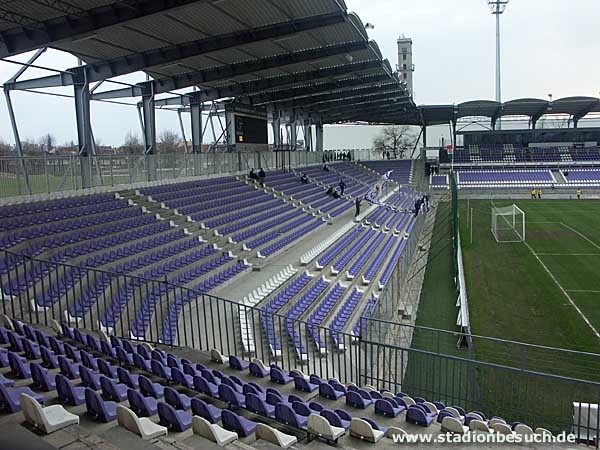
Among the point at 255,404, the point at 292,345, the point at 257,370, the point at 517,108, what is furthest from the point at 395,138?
the point at 255,404

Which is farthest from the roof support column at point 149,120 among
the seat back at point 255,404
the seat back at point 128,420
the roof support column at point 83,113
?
the seat back at point 128,420

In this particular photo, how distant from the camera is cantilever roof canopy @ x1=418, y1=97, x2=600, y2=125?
185 ft

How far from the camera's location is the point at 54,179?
56.0ft

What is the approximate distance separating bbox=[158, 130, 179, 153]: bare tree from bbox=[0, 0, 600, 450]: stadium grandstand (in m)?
3.64

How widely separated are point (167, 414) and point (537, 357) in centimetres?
1059

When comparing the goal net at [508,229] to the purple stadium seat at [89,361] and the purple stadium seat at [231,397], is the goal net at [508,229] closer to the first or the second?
the purple stadium seat at [231,397]

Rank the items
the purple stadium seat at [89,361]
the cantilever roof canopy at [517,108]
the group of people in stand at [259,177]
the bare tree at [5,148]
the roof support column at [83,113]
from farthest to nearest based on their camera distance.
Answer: the cantilever roof canopy at [517,108], the group of people in stand at [259,177], the roof support column at [83,113], the bare tree at [5,148], the purple stadium seat at [89,361]

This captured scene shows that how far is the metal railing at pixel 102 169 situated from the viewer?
15.7m

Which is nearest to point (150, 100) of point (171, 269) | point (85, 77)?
point (85, 77)

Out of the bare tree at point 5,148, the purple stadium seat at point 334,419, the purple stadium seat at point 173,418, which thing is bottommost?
the purple stadium seat at point 334,419

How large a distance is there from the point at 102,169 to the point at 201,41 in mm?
6221

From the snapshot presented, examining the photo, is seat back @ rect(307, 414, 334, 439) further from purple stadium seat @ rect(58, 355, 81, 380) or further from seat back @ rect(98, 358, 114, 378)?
purple stadium seat @ rect(58, 355, 81, 380)

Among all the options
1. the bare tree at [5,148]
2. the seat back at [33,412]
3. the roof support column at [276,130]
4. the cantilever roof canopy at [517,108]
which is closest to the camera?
the seat back at [33,412]

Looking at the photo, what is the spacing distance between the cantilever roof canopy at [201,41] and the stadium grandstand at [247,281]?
0.09 metres
